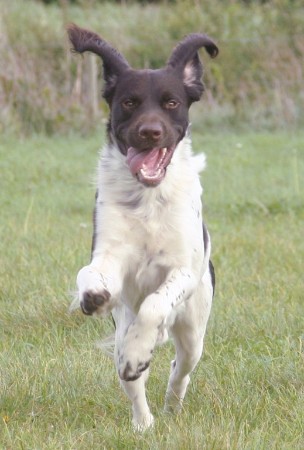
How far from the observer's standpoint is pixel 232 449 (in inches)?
142

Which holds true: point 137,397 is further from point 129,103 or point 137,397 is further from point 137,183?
point 129,103

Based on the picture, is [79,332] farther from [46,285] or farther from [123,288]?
[123,288]

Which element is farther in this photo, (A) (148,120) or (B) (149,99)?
(B) (149,99)

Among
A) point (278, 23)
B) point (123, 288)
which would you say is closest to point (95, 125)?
point (278, 23)

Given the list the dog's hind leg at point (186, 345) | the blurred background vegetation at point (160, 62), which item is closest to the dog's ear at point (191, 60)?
the dog's hind leg at point (186, 345)

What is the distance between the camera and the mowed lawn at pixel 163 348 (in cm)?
396

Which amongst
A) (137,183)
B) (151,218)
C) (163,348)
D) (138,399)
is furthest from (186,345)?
(163,348)

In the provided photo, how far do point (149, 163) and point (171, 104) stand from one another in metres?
0.28

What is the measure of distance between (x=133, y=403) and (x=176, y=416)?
0.59 feet

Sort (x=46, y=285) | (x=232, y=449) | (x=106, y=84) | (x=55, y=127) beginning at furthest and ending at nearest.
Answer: (x=55, y=127), (x=46, y=285), (x=106, y=84), (x=232, y=449)

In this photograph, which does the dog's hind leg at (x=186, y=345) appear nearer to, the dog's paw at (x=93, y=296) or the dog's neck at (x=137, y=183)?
the dog's neck at (x=137, y=183)

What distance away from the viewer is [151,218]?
4.37 metres

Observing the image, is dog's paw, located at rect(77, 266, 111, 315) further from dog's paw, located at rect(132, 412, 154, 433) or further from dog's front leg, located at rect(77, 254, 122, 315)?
dog's paw, located at rect(132, 412, 154, 433)

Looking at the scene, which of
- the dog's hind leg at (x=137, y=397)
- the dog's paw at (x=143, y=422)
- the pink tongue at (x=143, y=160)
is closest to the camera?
the dog's paw at (x=143, y=422)
